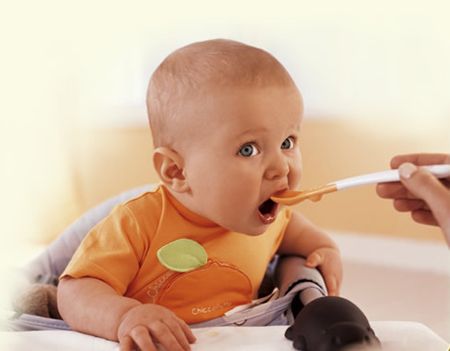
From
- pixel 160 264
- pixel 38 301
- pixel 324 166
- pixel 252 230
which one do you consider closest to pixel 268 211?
pixel 252 230

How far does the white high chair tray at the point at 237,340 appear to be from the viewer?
0.59 meters

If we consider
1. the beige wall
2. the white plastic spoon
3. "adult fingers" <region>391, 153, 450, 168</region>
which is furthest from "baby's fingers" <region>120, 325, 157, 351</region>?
the beige wall

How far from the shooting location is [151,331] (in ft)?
2.01

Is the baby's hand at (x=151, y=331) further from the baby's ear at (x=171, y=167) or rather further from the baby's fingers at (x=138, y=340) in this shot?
the baby's ear at (x=171, y=167)

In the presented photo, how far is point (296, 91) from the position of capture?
2.45 feet

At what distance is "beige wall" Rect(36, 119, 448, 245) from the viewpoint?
149 centimetres

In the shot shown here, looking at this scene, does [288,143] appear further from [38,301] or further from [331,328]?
[38,301]

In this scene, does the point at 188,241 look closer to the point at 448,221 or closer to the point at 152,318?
the point at 152,318

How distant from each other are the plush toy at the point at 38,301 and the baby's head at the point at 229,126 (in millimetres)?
253

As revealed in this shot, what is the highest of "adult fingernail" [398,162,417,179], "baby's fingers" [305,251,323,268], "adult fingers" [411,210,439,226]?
"adult fingernail" [398,162,417,179]

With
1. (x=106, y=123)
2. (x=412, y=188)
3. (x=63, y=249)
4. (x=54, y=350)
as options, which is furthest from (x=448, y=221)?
(x=106, y=123)

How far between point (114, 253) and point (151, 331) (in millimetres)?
131

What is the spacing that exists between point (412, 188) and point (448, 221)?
44mm

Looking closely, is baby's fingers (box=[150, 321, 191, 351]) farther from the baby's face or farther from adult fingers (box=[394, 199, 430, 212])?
adult fingers (box=[394, 199, 430, 212])
